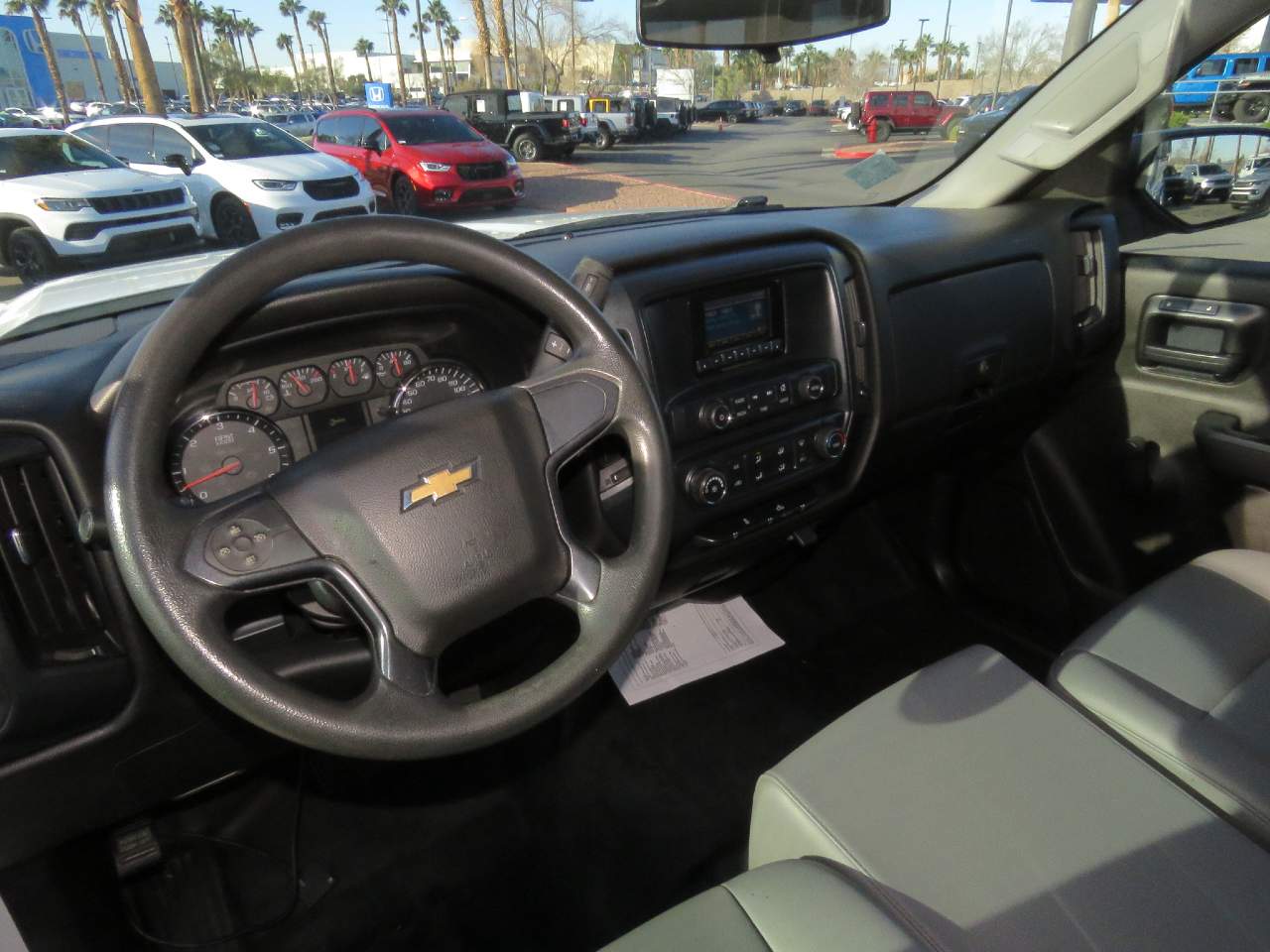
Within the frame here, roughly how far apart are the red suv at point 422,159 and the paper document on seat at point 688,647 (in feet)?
16.5

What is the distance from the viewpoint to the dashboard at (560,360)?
1372 mm

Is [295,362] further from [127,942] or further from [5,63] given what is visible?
[5,63]

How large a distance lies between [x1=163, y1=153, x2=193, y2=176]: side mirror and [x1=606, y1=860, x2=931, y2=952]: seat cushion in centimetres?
503

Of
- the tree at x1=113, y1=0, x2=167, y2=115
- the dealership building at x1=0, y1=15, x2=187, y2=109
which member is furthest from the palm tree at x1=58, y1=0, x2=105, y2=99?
the tree at x1=113, y1=0, x2=167, y2=115

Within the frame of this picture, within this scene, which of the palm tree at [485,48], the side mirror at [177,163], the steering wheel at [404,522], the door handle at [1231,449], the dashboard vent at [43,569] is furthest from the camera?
the palm tree at [485,48]

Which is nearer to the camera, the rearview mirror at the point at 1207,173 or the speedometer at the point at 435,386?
the speedometer at the point at 435,386

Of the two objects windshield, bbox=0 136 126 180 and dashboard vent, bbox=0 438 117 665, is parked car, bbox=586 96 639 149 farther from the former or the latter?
dashboard vent, bbox=0 438 117 665

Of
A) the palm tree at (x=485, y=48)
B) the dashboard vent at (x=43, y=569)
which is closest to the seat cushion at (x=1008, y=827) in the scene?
the dashboard vent at (x=43, y=569)

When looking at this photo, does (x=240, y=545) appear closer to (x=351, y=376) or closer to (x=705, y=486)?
(x=351, y=376)

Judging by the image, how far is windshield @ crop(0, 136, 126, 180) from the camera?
11.8ft

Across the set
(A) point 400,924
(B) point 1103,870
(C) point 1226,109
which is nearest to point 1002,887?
(B) point 1103,870

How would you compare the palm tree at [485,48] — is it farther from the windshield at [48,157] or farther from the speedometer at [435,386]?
the speedometer at [435,386]

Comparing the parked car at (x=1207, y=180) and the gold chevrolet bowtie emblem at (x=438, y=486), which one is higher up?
the parked car at (x=1207, y=180)

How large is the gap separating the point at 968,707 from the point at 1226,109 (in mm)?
2178
